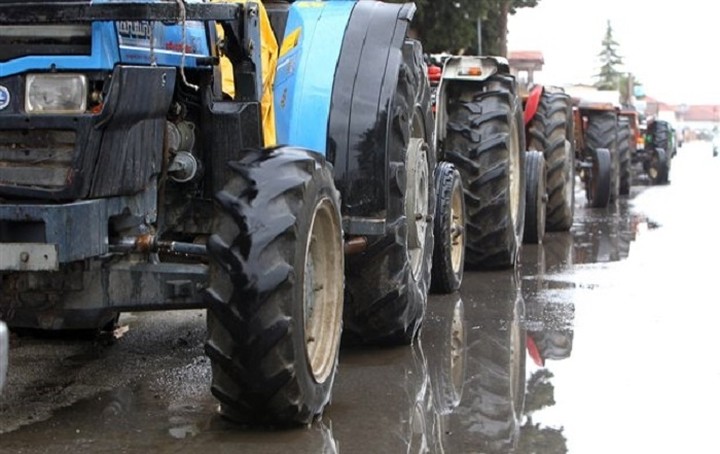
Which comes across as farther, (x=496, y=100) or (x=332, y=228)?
(x=496, y=100)

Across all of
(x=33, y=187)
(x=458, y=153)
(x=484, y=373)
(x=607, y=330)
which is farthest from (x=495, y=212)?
(x=33, y=187)

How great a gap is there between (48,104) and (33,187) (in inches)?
13.7

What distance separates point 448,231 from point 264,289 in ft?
14.9

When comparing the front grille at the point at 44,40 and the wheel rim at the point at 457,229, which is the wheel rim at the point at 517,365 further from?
the front grille at the point at 44,40

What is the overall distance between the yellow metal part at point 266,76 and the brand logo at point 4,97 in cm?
125

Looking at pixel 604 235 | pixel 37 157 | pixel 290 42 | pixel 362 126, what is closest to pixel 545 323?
pixel 362 126

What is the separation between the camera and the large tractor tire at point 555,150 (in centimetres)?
1513

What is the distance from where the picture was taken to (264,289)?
5121 mm

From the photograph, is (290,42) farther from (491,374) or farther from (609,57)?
(609,57)

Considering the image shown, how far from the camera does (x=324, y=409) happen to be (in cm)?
597

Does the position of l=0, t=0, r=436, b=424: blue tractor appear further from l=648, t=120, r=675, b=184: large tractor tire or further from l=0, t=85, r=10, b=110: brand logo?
l=648, t=120, r=675, b=184: large tractor tire

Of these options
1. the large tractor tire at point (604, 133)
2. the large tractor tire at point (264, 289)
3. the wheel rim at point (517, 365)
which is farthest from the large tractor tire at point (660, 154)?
the large tractor tire at point (264, 289)

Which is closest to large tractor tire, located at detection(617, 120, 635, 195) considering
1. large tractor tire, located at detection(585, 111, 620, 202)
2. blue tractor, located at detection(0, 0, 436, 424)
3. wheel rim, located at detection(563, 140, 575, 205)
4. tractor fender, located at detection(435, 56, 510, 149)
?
large tractor tire, located at detection(585, 111, 620, 202)

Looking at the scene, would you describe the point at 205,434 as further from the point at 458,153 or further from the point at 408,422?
the point at 458,153
